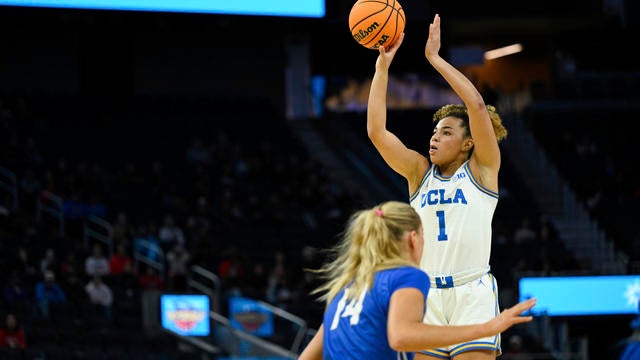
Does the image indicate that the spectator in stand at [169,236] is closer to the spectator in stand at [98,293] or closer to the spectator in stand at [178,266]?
the spectator in stand at [178,266]

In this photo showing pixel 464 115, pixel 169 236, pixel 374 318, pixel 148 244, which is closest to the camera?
pixel 374 318

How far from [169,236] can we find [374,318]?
16.3m

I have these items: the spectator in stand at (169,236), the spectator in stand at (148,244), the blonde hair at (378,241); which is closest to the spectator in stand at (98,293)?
the spectator in stand at (148,244)

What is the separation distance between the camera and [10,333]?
15148 millimetres

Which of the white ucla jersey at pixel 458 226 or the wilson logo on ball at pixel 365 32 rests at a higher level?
the wilson logo on ball at pixel 365 32

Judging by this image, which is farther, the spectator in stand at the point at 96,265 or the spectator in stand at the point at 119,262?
the spectator in stand at the point at 119,262

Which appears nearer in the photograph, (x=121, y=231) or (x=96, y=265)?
(x=96, y=265)

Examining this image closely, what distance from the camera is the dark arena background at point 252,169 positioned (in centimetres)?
1742

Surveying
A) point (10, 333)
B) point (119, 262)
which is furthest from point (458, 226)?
point (119, 262)

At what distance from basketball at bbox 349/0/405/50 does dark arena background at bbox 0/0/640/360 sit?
9.16 metres

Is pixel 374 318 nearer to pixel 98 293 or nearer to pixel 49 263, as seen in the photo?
pixel 98 293

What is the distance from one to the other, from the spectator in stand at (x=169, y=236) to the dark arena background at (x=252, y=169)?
0.04 metres

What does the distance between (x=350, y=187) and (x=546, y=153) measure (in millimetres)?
5146

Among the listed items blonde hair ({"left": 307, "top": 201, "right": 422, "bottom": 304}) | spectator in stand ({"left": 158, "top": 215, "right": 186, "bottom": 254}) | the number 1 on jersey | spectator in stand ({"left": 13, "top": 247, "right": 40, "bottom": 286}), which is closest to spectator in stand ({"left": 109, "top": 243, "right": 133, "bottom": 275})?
spectator in stand ({"left": 158, "top": 215, "right": 186, "bottom": 254})
